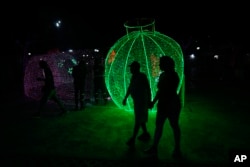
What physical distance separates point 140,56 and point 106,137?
3.14 m

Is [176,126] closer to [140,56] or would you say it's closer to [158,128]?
[158,128]

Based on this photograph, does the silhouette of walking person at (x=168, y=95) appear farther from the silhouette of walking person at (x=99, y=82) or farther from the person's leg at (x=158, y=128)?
the silhouette of walking person at (x=99, y=82)

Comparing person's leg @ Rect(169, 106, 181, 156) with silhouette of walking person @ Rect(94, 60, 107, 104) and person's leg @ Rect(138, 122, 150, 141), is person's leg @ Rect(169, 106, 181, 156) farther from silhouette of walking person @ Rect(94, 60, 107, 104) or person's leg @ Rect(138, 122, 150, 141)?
silhouette of walking person @ Rect(94, 60, 107, 104)

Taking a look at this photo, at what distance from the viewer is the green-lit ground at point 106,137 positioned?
252 inches

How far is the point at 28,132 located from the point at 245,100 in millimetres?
10151

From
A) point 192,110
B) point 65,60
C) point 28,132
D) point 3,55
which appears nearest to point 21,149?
point 28,132

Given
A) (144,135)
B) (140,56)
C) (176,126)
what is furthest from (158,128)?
(140,56)

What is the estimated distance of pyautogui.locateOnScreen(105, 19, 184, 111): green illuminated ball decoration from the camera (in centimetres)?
996

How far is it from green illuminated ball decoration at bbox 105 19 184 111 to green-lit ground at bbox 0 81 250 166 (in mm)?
1144

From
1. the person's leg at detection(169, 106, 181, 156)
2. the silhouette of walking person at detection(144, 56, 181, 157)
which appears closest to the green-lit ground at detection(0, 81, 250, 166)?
the person's leg at detection(169, 106, 181, 156)

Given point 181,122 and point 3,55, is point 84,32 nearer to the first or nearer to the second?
point 3,55

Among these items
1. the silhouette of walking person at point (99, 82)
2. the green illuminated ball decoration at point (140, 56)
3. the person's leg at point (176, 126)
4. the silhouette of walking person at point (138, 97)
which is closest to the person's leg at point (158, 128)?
the person's leg at point (176, 126)

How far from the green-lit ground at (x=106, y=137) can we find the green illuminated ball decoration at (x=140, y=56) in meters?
1.14

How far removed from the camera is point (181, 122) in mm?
9664
